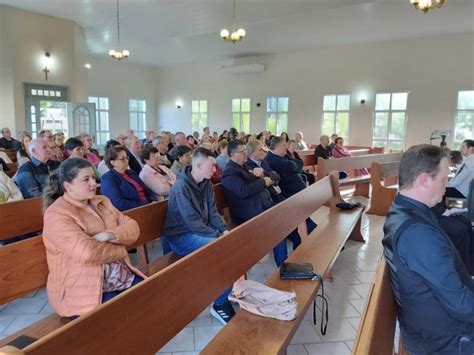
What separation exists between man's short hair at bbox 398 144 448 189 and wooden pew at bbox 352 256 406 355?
38 centimetres

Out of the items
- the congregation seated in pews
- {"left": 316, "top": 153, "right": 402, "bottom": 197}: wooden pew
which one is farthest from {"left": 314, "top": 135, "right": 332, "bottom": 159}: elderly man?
the congregation seated in pews

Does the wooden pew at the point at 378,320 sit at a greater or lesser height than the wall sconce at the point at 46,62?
lesser

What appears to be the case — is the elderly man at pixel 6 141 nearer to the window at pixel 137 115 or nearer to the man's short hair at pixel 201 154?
the man's short hair at pixel 201 154

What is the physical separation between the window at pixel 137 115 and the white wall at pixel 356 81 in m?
2.25

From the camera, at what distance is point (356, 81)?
11352 millimetres

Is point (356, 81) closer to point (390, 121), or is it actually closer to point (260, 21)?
point (390, 121)

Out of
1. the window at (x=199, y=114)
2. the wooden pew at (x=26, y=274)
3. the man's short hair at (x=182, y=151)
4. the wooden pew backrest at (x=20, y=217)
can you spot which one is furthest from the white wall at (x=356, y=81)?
the wooden pew at (x=26, y=274)

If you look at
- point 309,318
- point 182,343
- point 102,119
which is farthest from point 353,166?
point 102,119

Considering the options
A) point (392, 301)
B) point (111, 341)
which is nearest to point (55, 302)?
point (111, 341)

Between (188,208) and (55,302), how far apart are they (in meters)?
0.95

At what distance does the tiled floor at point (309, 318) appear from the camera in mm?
2129

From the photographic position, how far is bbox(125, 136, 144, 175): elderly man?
4.35m

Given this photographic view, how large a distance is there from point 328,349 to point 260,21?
841 centimetres

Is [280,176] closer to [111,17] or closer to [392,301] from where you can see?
[392,301]
